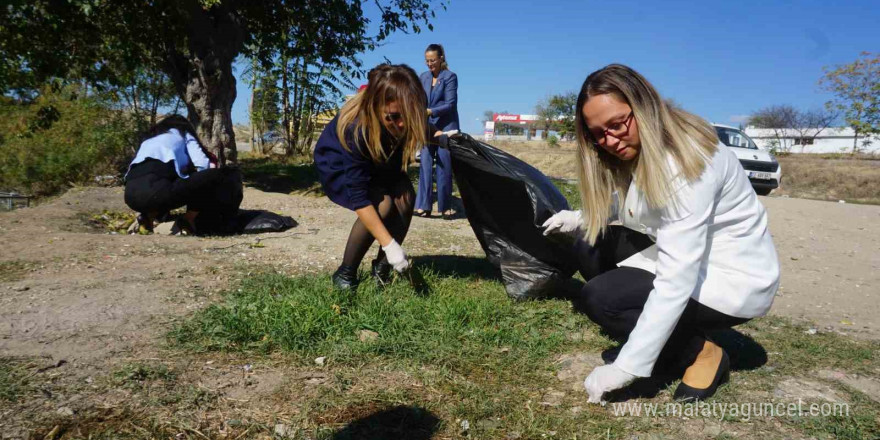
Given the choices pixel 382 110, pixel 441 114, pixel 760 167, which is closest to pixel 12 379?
pixel 382 110

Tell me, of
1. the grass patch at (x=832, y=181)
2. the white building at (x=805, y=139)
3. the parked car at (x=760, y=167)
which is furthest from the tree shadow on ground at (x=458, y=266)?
the white building at (x=805, y=139)

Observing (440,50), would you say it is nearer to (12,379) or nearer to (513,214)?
(513,214)

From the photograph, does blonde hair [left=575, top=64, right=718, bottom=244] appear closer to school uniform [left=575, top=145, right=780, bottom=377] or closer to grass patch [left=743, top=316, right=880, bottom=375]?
school uniform [left=575, top=145, right=780, bottom=377]

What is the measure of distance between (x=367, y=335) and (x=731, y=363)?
1623mm

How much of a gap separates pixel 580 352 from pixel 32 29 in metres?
6.44

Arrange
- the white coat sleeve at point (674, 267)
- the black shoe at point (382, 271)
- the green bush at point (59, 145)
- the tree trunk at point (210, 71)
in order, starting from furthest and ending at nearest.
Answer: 1. the green bush at point (59, 145)
2. the tree trunk at point (210, 71)
3. the black shoe at point (382, 271)
4. the white coat sleeve at point (674, 267)

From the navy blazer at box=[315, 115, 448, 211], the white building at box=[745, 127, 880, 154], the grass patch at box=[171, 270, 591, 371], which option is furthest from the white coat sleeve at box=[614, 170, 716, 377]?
the white building at box=[745, 127, 880, 154]

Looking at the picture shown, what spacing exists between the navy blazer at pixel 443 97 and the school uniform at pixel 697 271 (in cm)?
364

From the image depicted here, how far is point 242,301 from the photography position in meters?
2.86

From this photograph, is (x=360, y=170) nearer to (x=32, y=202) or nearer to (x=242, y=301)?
(x=242, y=301)

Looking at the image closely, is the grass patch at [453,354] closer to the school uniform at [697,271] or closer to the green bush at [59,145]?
the school uniform at [697,271]

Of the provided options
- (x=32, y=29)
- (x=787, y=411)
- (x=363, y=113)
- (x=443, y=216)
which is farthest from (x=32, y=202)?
(x=787, y=411)

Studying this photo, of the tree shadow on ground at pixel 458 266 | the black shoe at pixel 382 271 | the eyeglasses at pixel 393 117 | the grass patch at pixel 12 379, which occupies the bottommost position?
the tree shadow on ground at pixel 458 266

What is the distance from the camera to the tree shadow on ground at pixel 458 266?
3.65m
